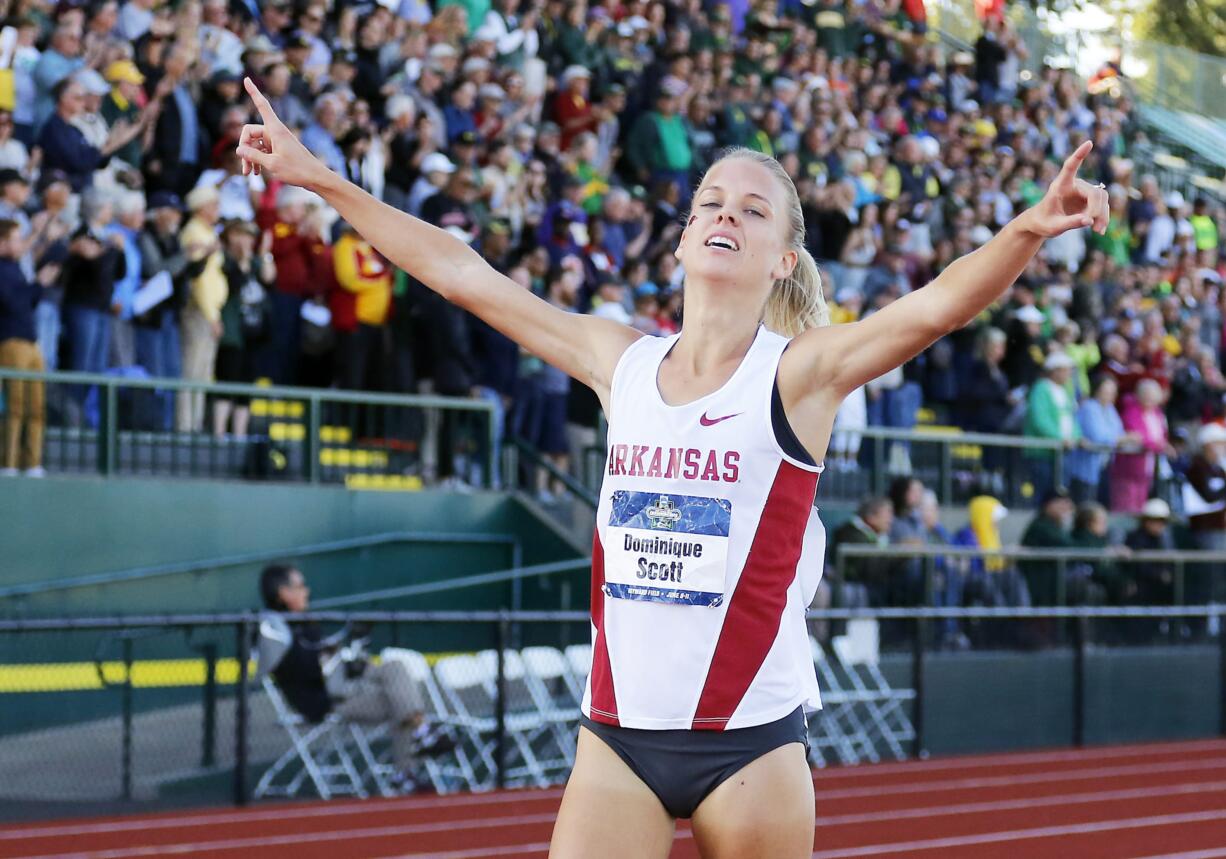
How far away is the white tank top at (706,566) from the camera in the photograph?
3.69 meters

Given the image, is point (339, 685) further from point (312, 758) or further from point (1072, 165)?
point (1072, 165)

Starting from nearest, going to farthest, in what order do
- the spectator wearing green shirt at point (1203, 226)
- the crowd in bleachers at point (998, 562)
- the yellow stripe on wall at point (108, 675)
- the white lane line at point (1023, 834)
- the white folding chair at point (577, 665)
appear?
the white lane line at point (1023, 834)
the yellow stripe on wall at point (108, 675)
the white folding chair at point (577, 665)
the crowd in bleachers at point (998, 562)
the spectator wearing green shirt at point (1203, 226)

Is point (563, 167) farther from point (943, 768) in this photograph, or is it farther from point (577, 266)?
point (943, 768)

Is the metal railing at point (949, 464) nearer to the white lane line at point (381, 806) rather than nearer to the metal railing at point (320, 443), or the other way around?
the metal railing at point (320, 443)

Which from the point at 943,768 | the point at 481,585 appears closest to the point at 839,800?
the point at 943,768

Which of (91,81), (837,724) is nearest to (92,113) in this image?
(91,81)

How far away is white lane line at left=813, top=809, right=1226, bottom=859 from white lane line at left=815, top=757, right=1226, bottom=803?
50.5 inches

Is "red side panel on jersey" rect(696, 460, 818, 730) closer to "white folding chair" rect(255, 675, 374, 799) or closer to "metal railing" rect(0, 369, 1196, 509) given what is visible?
"white folding chair" rect(255, 675, 374, 799)

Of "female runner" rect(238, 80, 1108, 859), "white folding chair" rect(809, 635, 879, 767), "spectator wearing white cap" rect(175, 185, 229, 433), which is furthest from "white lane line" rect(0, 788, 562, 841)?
"female runner" rect(238, 80, 1108, 859)

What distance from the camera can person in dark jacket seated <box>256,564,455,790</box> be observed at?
34.2ft

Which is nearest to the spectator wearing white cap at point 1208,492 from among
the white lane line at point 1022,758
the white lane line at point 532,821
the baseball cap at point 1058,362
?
the baseball cap at point 1058,362

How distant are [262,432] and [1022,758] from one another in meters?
5.82

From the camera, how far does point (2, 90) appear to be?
11594 mm

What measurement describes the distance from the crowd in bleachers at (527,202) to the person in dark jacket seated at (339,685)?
7.22 feet
